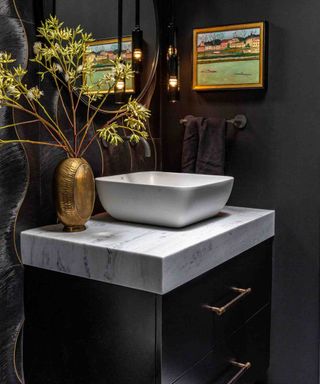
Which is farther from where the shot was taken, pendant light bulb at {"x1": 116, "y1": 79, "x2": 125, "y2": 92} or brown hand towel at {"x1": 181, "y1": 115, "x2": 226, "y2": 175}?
brown hand towel at {"x1": 181, "y1": 115, "x2": 226, "y2": 175}

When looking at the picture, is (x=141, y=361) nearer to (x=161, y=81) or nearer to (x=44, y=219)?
(x=44, y=219)

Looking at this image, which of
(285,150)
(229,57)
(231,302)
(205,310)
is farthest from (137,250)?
(229,57)

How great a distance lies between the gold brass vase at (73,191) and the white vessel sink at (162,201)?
14 centimetres

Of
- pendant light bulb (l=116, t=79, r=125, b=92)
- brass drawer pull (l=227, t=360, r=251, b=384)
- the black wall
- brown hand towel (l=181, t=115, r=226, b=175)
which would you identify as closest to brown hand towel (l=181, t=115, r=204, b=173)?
brown hand towel (l=181, t=115, r=226, b=175)

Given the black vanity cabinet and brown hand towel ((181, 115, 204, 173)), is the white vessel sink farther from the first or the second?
brown hand towel ((181, 115, 204, 173))

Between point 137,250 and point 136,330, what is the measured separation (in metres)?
0.24

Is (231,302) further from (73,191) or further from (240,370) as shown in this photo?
(73,191)

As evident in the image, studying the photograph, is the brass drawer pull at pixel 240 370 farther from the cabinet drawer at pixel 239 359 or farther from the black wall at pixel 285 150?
the black wall at pixel 285 150

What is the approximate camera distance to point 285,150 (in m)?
2.18

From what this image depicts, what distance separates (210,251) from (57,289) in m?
0.53

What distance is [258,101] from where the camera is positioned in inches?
87.6

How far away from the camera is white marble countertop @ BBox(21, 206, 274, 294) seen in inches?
54.4

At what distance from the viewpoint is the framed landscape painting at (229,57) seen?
2.16m

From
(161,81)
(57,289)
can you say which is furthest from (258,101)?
(57,289)
